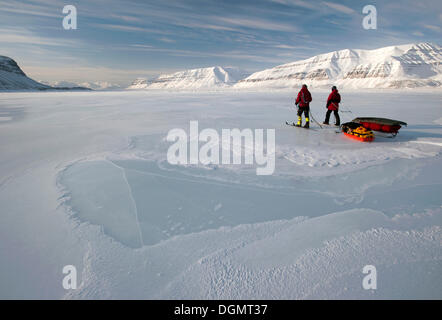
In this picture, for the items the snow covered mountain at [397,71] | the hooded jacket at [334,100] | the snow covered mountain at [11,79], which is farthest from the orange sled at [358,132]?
the snow covered mountain at [397,71]

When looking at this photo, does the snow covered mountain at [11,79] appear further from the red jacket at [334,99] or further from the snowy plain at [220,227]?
the red jacket at [334,99]

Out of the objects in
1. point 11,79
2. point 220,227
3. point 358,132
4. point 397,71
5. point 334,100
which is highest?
point 397,71

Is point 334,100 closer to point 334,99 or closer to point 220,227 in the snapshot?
point 334,99

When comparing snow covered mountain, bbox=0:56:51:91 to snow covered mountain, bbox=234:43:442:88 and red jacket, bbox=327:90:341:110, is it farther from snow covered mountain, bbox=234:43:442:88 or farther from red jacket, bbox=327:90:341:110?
snow covered mountain, bbox=234:43:442:88

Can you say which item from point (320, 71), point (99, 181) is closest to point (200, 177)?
point (99, 181)

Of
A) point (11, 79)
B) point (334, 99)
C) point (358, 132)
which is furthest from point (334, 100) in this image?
point (11, 79)

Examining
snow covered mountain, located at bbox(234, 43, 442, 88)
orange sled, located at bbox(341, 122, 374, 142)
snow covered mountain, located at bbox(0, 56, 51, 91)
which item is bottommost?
orange sled, located at bbox(341, 122, 374, 142)

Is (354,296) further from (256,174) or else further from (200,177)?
(200,177)

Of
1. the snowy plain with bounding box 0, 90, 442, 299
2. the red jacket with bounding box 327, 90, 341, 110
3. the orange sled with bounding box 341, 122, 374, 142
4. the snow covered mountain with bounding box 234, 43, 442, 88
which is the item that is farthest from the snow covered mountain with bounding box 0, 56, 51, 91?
the snow covered mountain with bounding box 234, 43, 442, 88
